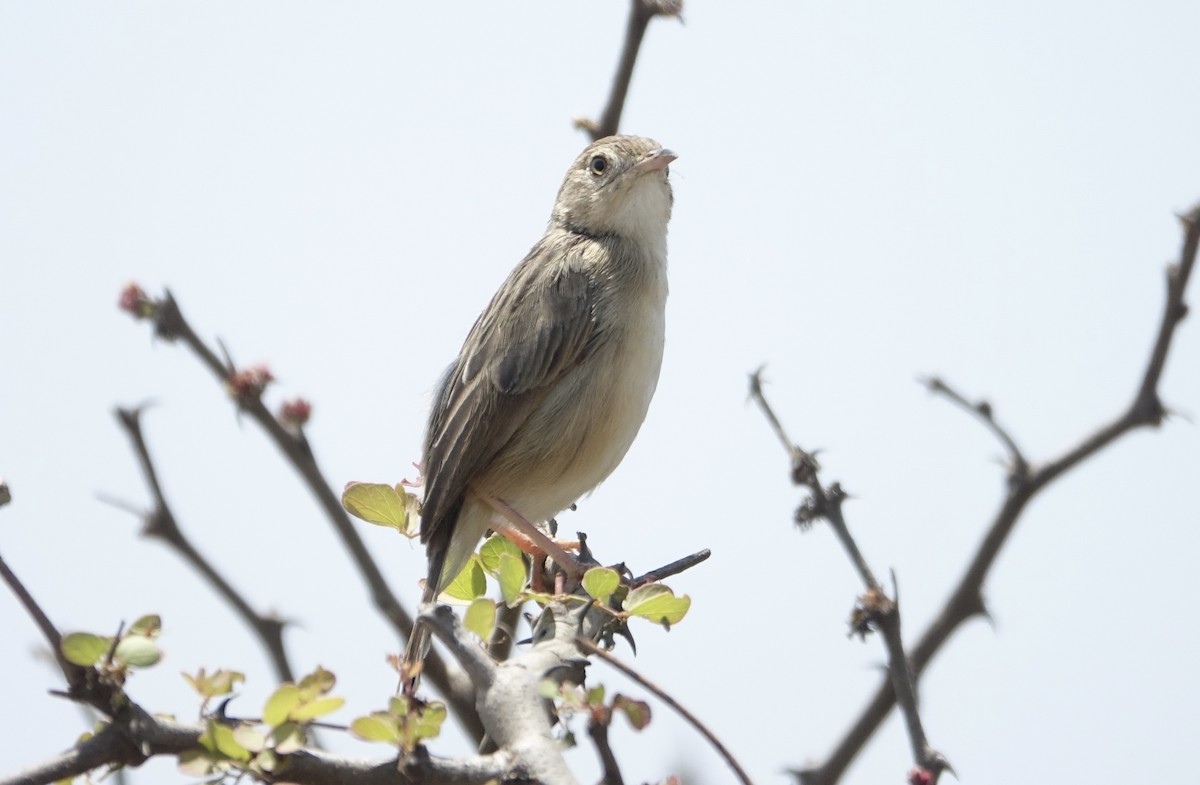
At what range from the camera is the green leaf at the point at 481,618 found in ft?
7.82

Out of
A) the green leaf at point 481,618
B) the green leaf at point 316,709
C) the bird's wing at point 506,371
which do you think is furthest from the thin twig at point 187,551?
the green leaf at point 316,709

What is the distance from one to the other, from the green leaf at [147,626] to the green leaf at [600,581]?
0.88m

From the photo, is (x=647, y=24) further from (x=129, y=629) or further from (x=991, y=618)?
(x=129, y=629)

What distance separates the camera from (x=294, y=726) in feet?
6.54

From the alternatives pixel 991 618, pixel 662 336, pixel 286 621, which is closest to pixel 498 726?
pixel 991 618

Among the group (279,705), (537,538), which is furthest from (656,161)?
(279,705)

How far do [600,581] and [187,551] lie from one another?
6.83ft

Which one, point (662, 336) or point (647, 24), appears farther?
point (662, 336)

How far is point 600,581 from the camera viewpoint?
2.66 metres

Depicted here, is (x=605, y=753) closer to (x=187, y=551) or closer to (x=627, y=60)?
(x=187, y=551)

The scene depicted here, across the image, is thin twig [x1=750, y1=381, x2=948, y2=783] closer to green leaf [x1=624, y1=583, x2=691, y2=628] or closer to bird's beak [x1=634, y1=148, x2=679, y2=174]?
green leaf [x1=624, y1=583, x2=691, y2=628]

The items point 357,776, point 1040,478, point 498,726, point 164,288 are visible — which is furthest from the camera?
point 164,288

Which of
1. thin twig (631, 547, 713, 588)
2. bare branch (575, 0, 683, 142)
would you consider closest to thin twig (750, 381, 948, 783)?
thin twig (631, 547, 713, 588)

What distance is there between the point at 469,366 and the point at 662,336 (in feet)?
2.56
